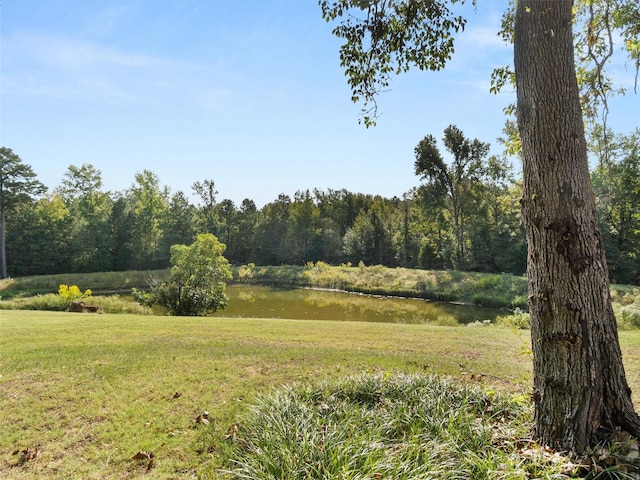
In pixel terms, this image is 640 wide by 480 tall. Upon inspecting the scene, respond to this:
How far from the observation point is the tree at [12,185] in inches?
1034

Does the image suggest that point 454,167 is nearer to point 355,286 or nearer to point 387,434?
point 355,286

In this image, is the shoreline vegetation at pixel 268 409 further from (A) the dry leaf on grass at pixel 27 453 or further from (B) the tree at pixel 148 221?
(B) the tree at pixel 148 221

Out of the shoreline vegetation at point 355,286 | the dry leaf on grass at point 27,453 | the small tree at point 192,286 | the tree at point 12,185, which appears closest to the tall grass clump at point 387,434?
the dry leaf on grass at point 27,453

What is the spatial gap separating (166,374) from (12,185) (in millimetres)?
31033

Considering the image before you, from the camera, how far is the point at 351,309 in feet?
59.6

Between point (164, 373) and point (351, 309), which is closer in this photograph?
point (164, 373)

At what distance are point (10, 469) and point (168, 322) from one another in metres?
6.10

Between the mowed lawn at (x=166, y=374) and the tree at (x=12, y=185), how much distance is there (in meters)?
24.9

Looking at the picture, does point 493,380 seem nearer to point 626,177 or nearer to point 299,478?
point 299,478

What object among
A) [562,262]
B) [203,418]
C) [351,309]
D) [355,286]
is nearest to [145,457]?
[203,418]

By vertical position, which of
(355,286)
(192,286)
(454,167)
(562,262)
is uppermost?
(454,167)

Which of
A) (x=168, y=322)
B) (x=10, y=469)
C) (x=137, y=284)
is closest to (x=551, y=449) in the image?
(x=10, y=469)

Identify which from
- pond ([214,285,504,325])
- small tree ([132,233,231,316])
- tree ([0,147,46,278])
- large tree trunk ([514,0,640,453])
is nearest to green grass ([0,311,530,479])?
large tree trunk ([514,0,640,453])

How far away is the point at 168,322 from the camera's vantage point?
8.66 m
